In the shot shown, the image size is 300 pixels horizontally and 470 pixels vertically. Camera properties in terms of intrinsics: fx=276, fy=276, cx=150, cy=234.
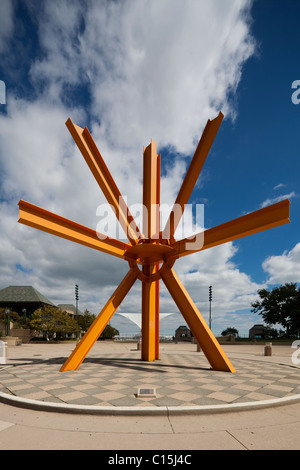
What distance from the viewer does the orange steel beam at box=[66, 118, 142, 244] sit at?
11.8 metres

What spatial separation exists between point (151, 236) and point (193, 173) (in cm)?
335

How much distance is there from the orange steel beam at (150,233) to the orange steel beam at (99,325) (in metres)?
1.00

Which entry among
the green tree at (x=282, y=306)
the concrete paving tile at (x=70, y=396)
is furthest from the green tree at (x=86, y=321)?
the concrete paving tile at (x=70, y=396)

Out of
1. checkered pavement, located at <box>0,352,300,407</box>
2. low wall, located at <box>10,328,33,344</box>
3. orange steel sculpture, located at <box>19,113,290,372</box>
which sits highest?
orange steel sculpture, located at <box>19,113,290,372</box>

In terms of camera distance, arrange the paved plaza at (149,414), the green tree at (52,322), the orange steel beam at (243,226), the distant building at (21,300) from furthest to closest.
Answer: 1. the distant building at (21,300)
2. the green tree at (52,322)
3. the orange steel beam at (243,226)
4. the paved plaza at (149,414)

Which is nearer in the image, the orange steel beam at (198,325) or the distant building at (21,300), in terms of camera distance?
the orange steel beam at (198,325)

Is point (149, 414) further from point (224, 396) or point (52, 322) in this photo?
point (52, 322)

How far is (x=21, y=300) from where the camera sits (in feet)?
178

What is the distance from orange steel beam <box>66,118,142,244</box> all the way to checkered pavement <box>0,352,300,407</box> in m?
5.74

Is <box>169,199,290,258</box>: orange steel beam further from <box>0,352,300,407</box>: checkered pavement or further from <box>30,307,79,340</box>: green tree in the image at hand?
<box>30,307,79,340</box>: green tree

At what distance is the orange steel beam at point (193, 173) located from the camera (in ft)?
36.9

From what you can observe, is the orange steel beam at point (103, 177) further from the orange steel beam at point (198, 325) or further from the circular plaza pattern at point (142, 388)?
the circular plaza pattern at point (142, 388)

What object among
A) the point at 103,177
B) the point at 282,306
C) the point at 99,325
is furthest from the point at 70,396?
the point at 282,306

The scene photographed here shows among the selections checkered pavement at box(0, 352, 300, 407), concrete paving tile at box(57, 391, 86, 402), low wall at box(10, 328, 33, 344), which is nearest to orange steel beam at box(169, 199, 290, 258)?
checkered pavement at box(0, 352, 300, 407)
